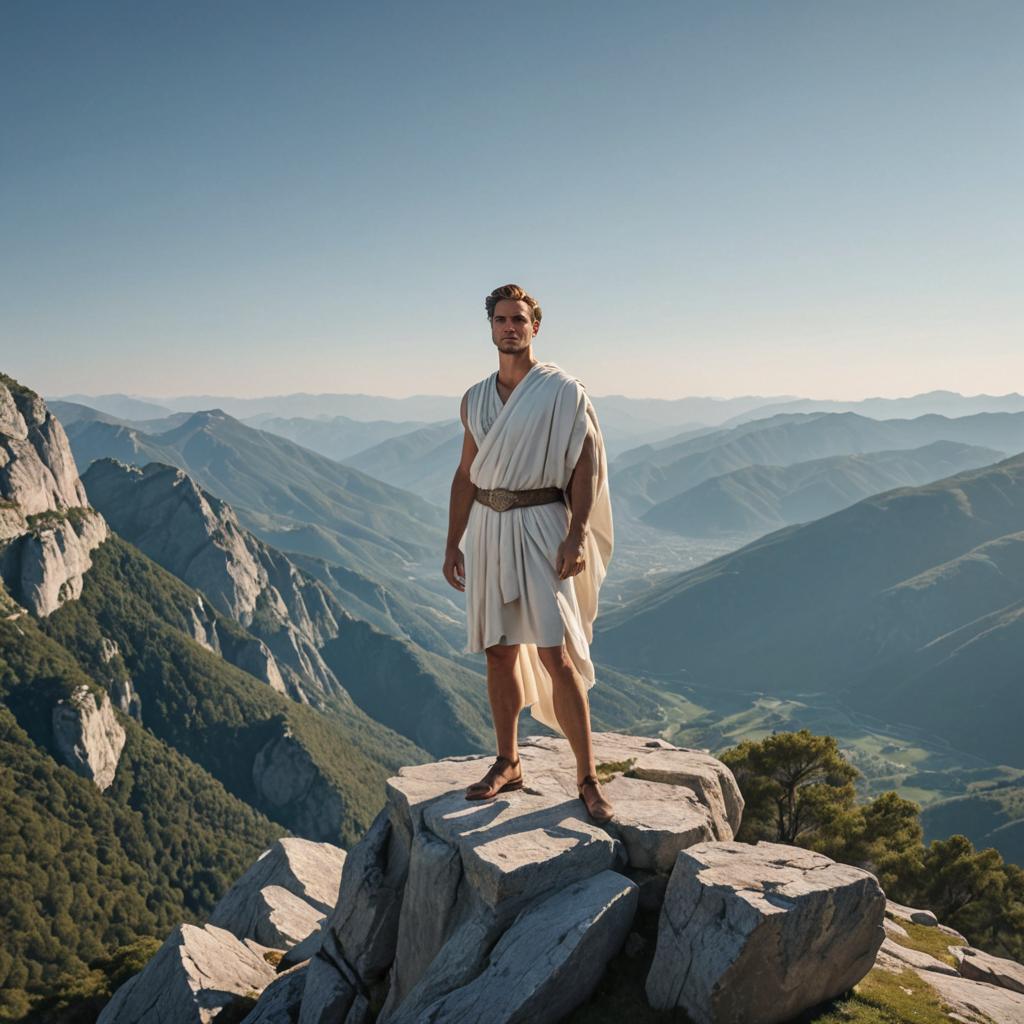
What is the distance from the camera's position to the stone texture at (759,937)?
20.7 feet

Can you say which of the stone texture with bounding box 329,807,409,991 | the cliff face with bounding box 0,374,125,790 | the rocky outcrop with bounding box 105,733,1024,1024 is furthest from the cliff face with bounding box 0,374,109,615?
the rocky outcrop with bounding box 105,733,1024,1024

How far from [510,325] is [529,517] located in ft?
7.29

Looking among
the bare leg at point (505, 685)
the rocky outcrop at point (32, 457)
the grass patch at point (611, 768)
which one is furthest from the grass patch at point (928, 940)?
the rocky outcrop at point (32, 457)

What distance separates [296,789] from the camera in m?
136

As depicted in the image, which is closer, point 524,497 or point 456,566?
point 524,497

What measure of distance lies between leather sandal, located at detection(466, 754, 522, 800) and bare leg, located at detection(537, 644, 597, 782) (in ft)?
4.73

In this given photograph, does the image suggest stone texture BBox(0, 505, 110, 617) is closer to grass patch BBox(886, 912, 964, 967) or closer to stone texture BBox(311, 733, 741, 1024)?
stone texture BBox(311, 733, 741, 1024)

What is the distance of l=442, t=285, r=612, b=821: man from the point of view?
7.93 m

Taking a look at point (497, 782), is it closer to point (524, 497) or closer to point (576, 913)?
point (576, 913)

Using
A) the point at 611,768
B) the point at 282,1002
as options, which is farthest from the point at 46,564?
the point at 611,768

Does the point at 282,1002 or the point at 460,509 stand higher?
the point at 460,509

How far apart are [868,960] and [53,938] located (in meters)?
104

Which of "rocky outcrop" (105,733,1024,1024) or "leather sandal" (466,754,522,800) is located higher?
"leather sandal" (466,754,522,800)

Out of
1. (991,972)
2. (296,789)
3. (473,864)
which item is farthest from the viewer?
(296,789)
